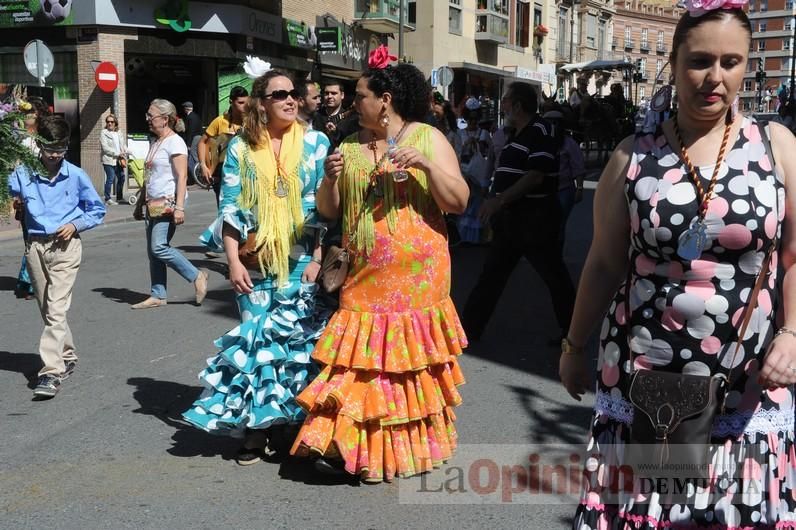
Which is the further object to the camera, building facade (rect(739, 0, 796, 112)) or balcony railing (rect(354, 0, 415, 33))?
building facade (rect(739, 0, 796, 112))

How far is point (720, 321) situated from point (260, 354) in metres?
2.50

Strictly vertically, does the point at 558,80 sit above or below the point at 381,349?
above

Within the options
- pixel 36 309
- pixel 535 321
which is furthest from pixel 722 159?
pixel 36 309

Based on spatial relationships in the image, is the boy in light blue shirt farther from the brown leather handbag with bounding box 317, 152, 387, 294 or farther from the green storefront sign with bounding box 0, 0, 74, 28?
the green storefront sign with bounding box 0, 0, 74, 28

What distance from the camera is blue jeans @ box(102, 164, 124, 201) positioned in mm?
18969

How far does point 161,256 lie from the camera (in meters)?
8.49

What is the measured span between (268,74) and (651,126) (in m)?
2.50

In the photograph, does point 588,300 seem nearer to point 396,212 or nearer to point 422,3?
point 396,212

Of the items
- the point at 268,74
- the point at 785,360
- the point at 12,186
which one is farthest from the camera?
the point at 12,186

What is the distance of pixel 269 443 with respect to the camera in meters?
4.75

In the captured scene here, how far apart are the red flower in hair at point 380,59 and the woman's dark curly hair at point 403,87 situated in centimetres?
3

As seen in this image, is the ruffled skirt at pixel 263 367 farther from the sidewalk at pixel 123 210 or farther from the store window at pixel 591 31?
the store window at pixel 591 31

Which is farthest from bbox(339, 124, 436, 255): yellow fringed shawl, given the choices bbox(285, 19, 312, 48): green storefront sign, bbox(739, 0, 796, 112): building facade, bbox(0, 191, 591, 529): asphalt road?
bbox(739, 0, 796, 112): building facade

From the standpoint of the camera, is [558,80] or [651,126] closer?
[651,126]
